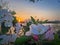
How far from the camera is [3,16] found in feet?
2.43

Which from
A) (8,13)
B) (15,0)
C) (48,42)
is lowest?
(48,42)

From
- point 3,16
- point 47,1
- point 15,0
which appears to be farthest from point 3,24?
point 47,1

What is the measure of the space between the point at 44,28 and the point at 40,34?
2cm

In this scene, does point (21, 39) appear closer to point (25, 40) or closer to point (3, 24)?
point (25, 40)

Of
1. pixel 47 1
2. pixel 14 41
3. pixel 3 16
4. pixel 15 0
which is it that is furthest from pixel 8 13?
pixel 47 1

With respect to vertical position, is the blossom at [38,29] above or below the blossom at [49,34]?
above

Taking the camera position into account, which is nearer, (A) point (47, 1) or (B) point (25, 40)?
(B) point (25, 40)

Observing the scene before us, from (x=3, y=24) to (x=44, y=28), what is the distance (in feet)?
0.69

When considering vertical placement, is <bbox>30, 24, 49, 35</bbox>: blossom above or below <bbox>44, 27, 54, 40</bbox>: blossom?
above

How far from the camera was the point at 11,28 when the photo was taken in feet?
2.50

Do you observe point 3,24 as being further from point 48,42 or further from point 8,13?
point 48,42

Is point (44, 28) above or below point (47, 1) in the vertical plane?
below

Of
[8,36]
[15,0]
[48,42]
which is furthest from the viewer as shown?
[15,0]

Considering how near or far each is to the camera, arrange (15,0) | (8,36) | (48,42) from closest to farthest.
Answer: (48,42)
(8,36)
(15,0)
